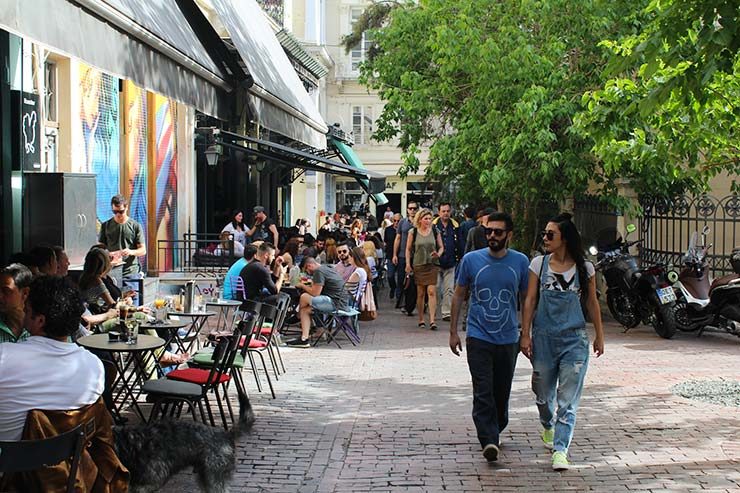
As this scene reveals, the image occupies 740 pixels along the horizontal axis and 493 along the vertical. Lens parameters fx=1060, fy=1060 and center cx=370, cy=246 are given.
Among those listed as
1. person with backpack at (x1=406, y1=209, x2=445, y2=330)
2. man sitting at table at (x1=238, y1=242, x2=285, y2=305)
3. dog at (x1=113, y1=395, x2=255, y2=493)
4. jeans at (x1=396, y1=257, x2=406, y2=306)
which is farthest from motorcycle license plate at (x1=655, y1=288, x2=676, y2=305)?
dog at (x1=113, y1=395, x2=255, y2=493)

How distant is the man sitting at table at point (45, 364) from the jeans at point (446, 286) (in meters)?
11.8

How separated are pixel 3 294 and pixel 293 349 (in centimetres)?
760

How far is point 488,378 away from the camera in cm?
772

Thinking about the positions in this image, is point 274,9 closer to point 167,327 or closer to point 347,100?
point 347,100

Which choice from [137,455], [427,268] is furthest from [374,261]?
[137,455]

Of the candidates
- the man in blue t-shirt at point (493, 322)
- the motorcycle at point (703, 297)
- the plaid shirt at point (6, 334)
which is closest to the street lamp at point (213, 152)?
the motorcycle at point (703, 297)

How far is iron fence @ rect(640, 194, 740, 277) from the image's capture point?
645 inches

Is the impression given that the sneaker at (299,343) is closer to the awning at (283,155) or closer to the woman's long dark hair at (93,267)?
the awning at (283,155)

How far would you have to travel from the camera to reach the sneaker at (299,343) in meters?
14.5

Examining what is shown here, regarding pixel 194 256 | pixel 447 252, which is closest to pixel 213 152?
pixel 194 256

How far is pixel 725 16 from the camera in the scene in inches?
276

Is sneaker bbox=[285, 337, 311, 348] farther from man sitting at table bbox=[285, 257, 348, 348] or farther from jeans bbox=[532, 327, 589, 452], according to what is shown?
jeans bbox=[532, 327, 589, 452]

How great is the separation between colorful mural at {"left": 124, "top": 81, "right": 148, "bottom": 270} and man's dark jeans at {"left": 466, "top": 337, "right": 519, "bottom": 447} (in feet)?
34.8

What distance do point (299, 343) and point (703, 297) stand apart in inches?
225
